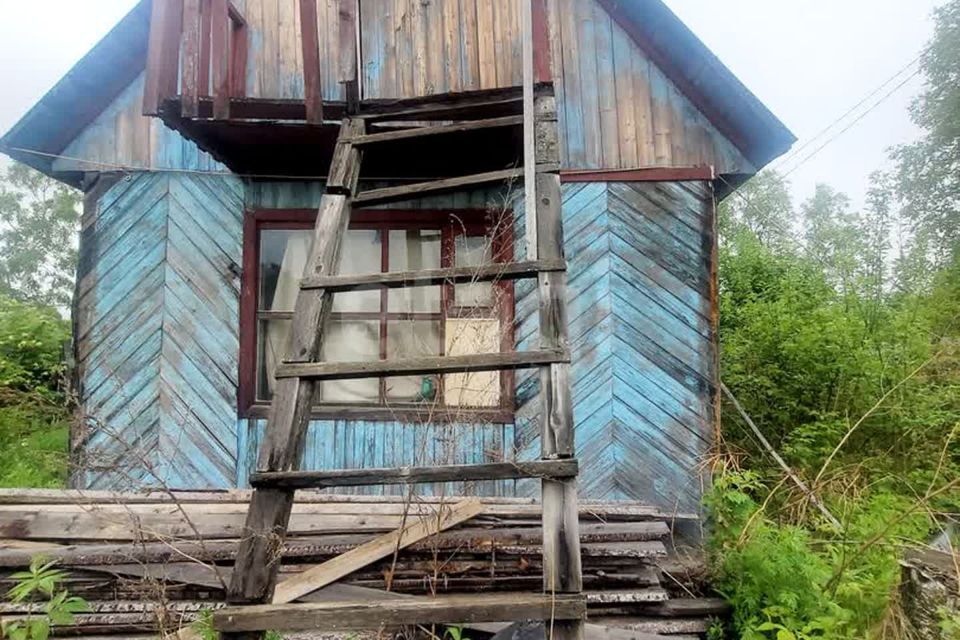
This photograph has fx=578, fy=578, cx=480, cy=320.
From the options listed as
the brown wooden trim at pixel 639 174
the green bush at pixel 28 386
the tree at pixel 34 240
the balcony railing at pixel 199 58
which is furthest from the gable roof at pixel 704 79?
the tree at pixel 34 240

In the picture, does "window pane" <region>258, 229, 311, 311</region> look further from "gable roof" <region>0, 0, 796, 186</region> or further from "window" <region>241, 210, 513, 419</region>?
"gable roof" <region>0, 0, 796, 186</region>

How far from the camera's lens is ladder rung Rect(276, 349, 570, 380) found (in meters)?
2.14

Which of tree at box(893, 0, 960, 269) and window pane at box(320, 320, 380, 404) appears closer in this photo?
window pane at box(320, 320, 380, 404)

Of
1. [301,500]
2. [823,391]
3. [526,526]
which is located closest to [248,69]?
[301,500]

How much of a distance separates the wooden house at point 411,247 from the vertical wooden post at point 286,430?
1.64 metres

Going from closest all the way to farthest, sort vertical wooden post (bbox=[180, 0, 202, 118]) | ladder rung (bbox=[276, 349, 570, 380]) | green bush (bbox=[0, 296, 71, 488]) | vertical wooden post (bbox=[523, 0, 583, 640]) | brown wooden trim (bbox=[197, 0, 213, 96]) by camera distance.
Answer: vertical wooden post (bbox=[523, 0, 583, 640])
ladder rung (bbox=[276, 349, 570, 380])
vertical wooden post (bbox=[180, 0, 202, 118])
brown wooden trim (bbox=[197, 0, 213, 96])
green bush (bbox=[0, 296, 71, 488])

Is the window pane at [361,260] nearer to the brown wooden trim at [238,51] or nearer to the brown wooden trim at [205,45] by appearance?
the brown wooden trim at [238,51]

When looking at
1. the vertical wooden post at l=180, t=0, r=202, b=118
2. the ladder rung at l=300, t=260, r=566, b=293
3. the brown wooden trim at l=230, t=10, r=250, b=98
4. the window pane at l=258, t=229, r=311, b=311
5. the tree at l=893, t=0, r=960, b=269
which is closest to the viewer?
the ladder rung at l=300, t=260, r=566, b=293

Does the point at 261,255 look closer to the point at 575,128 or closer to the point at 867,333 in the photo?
the point at 575,128

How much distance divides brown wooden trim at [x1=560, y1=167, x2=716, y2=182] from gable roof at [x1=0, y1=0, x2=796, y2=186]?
398 millimetres

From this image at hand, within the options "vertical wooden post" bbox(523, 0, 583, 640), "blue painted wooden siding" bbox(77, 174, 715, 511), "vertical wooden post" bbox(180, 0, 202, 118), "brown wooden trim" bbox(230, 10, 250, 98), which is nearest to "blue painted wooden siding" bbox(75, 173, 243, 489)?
"blue painted wooden siding" bbox(77, 174, 715, 511)

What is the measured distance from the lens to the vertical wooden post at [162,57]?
348 centimetres

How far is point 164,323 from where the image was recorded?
15.0ft

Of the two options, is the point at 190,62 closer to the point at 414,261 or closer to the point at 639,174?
the point at 414,261
